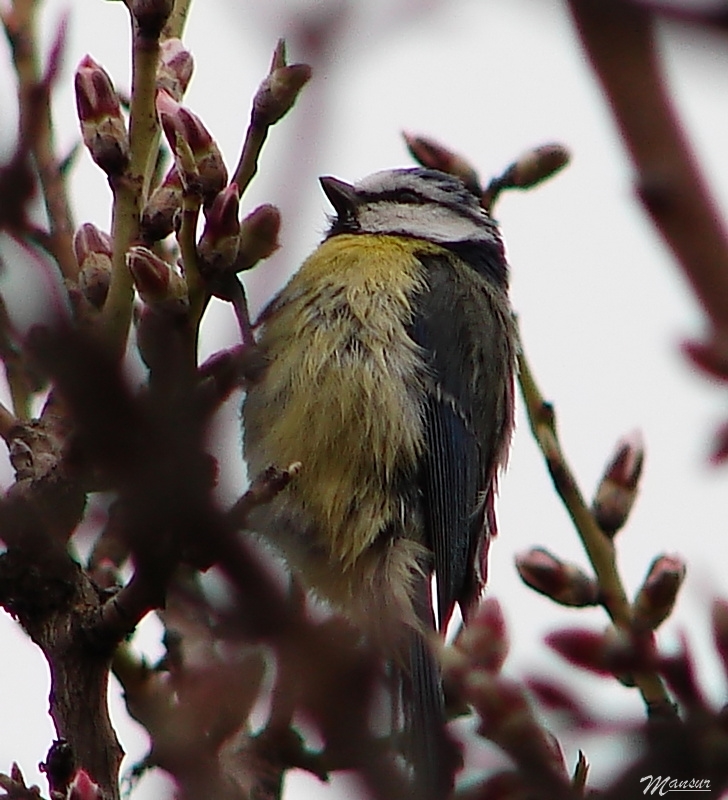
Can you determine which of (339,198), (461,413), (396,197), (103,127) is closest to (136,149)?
(103,127)

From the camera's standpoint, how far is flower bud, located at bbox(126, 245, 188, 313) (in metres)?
1.60

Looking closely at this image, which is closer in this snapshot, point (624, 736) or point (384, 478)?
point (624, 736)

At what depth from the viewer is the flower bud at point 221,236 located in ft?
5.72

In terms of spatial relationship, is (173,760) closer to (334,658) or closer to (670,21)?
(334,658)

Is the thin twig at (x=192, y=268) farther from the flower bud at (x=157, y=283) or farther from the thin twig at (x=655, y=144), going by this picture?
the thin twig at (x=655, y=144)

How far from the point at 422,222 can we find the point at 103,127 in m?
2.32

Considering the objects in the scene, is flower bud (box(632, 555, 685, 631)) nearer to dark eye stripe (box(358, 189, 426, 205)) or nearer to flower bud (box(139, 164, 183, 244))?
flower bud (box(139, 164, 183, 244))

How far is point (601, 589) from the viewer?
1641 mm

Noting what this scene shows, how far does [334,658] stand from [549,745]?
378 millimetres

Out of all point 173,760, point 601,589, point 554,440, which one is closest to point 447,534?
point 554,440

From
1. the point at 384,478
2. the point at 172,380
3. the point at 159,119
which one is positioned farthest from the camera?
the point at 384,478

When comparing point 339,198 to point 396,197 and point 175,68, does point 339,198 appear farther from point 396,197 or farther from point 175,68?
point 175,68

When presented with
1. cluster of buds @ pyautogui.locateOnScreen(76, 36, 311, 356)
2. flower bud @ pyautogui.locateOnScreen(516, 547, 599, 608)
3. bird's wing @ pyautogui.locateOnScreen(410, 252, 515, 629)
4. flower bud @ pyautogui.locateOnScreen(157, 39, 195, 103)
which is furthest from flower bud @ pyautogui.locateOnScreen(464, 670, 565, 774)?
bird's wing @ pyautogui.locateOnScreen(410, 252, 515, 629)

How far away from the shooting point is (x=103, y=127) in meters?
1.79
